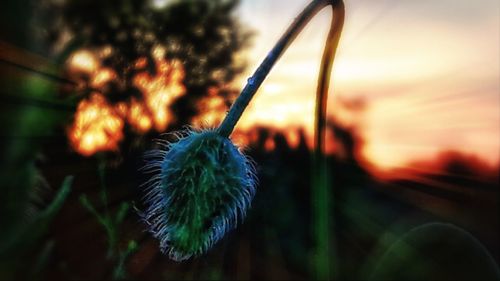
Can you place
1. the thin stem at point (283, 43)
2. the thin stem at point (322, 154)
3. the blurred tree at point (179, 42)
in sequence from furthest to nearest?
1. the blurred tree at point (179, 42)
2. the thin stem at point (322, 154)
3. the thin stem at point (283, 43)

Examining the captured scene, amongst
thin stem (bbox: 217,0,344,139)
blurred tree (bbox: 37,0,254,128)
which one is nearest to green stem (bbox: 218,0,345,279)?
thin stem (bbox: 217,0,344,139)

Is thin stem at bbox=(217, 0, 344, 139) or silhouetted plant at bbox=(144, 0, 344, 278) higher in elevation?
thin stem at bbox=(217, 0, 344, 139)

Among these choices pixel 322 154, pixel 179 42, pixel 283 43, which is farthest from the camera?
pixel 179 42

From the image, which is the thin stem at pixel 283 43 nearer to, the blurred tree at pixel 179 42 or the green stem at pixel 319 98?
the green stem at pixel 319 98

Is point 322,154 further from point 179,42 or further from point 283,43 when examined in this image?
point 179,42

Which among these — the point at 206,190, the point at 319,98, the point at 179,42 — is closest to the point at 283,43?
the point at 319,98

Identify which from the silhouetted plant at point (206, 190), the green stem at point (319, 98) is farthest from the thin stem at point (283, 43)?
the silhouetted plant at point (206, 190)

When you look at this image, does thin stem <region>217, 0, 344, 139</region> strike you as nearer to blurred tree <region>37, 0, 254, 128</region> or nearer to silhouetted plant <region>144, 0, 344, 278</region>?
silhouetted plant <region>144, 0, 344, 278</region>

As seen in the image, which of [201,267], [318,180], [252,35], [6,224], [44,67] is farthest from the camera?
[252,35]

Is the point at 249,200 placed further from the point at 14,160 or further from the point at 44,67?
the point at 44,67

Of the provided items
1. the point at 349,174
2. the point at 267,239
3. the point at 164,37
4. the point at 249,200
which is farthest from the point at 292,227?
the point at 249,200

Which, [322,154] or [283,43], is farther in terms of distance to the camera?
[322,154]
